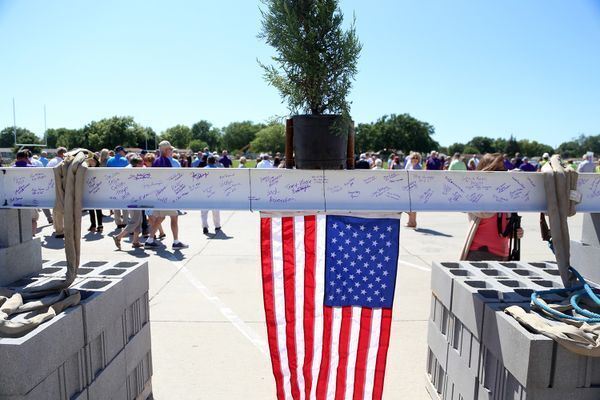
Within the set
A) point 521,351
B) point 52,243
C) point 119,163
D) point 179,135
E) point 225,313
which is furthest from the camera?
point 179,135

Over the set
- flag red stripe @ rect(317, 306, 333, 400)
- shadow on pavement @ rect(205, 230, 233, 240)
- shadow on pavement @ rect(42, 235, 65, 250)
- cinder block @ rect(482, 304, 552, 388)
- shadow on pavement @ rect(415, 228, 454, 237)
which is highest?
cinder block @ rect(482, 304, 552, 388)

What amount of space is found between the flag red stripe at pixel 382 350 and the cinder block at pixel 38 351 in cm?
179

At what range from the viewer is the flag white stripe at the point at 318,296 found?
279 cm

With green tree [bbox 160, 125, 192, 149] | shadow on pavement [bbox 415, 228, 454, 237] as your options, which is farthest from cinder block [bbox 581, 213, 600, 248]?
green tree [bbox 160, 125, 192, 149]

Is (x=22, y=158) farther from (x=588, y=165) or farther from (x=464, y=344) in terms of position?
(x=588, y=165)

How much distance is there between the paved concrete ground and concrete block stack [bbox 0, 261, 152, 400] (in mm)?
662

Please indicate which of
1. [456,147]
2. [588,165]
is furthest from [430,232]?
[456,147]

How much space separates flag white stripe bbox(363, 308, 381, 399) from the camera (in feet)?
9.17

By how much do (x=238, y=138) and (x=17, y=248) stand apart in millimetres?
122266

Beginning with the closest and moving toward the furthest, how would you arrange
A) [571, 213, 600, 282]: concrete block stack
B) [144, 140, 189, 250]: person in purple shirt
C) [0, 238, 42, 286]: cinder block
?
[0, 238, 42, 286]: cinder block → [571, 213, 600, 282]: concrete block stack → [144, 140, 189, 250]: person in purple shirt

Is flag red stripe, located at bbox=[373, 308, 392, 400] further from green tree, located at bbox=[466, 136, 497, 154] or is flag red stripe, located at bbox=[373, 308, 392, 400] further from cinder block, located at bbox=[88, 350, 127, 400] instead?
green tree, located at bbox=[466, 136, 497, 154]

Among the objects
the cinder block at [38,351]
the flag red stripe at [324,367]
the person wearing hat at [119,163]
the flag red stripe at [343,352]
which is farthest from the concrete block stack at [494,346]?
the person wearing hat at [119,163]

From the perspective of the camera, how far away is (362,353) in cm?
284

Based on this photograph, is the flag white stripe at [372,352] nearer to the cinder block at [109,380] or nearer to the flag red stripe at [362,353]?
the flag red stripe at [362,353]
